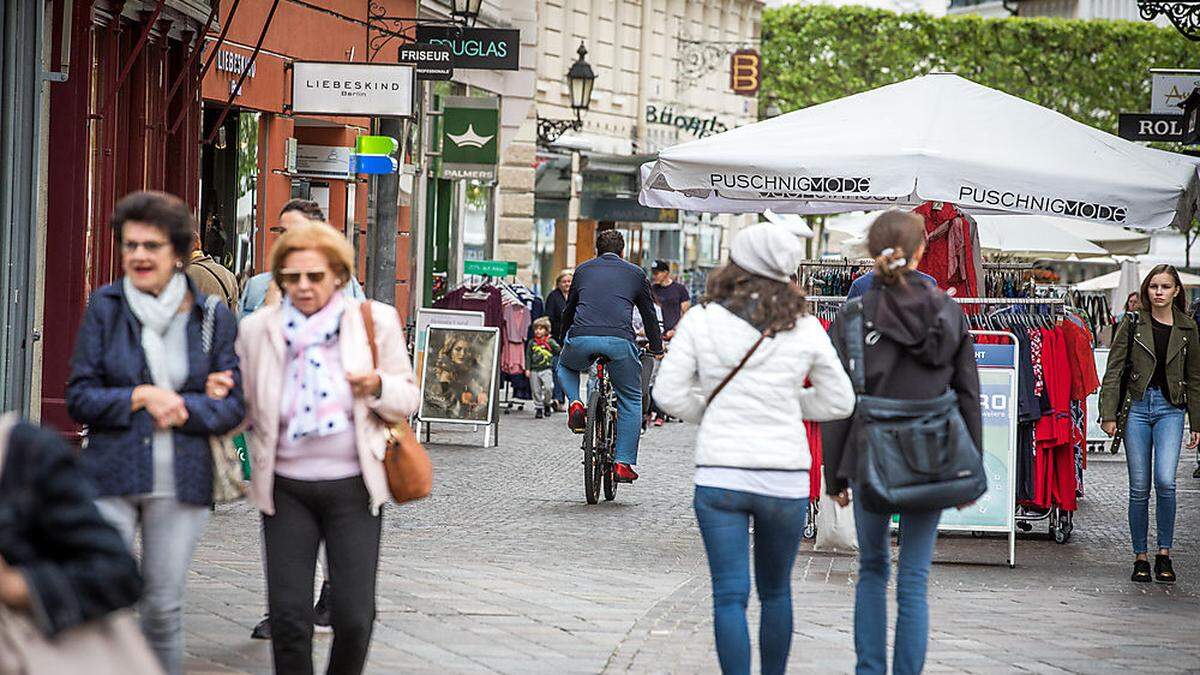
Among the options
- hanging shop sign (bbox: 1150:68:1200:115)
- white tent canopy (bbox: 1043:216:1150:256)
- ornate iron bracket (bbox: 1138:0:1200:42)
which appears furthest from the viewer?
white tent canopy (bbox: 1043:216:1150:256)

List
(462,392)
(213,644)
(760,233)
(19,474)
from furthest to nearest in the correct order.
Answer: (462,392) → (213,644) → (760,233) → (19,474)

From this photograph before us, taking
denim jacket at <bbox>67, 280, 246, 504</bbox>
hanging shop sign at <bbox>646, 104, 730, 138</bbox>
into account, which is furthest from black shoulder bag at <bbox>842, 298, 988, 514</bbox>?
hanging shop sign at <bbox>646, 104, 730, 138</bbox>

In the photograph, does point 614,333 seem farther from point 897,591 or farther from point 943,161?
point 897,591

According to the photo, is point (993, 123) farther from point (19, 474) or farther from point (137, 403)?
point (19, 474)

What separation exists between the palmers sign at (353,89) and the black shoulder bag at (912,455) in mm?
10355

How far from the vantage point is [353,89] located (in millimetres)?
17688

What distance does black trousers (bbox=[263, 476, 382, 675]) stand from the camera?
6352mm

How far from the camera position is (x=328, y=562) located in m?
6.50

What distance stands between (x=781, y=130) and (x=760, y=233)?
6101mm

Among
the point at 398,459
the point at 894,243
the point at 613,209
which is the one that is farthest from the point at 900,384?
the point at 613,209

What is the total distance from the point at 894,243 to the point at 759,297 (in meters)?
0.70

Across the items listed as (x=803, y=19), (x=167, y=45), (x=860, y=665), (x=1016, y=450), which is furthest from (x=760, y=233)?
(x=803, y=19)

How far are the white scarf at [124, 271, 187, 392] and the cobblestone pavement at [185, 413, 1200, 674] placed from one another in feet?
6.35

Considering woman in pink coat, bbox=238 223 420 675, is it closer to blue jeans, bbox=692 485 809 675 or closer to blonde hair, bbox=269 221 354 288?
blonde hair, bbox=269 221 354 288
